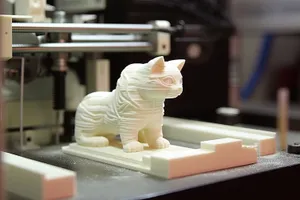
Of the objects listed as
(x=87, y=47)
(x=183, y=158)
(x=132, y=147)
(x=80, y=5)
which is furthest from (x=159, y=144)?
(x=80, y=5)

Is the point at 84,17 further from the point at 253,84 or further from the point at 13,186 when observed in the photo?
the point at 253,84

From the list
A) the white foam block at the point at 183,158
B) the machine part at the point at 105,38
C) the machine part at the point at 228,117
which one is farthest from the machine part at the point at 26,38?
the machine part at the point at 228,117

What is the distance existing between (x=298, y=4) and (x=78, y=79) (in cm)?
150

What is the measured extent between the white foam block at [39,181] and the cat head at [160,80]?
0.22 m

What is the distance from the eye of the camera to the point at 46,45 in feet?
3.52

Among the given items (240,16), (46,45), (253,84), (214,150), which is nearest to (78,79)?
(46,45)

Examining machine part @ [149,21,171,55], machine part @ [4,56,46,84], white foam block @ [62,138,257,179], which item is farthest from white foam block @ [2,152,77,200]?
machine part @ [149,21,171,55]

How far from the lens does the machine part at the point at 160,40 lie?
1250 millimetres

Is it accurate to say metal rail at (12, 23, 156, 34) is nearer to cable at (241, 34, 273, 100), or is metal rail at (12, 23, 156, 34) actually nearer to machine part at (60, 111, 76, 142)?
machine part at (60, 111, 76, 142)

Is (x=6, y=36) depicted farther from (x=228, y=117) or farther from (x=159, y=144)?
(x=228, y=117)

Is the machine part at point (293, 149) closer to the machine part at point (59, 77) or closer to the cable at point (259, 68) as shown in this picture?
the machine part at point (59, 77)

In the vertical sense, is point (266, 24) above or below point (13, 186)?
above

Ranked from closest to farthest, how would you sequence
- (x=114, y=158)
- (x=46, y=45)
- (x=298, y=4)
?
(x=114, y=158)
(x=46, y=45)
(x=298, y=4)

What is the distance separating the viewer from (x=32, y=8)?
111cm
